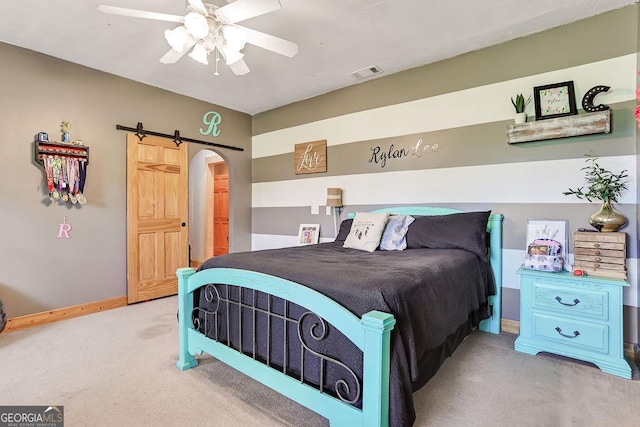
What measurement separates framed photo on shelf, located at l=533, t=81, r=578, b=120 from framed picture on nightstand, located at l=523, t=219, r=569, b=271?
34.4 inches

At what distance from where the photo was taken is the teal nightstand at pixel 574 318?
6.83ft

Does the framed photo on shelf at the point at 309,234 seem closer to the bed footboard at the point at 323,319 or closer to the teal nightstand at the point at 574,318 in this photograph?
the bed footboard at the point at 323,319

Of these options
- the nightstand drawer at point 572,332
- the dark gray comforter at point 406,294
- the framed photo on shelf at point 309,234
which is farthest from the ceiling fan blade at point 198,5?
the nightstand drawer at point 572,332

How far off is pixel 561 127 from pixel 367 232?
5.80 feet

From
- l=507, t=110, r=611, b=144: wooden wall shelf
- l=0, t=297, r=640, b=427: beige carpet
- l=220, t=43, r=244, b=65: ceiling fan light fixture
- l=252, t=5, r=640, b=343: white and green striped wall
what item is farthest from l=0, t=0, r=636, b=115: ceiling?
l=0, t=297, r=640, b=427: beige carpet

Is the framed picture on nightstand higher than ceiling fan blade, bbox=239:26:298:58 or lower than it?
lower

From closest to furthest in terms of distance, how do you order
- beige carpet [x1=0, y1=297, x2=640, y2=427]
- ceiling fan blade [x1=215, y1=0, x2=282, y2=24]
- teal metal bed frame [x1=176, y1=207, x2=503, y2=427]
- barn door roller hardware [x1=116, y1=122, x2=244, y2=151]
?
1. teal metal bed frame [x1=176, y1=207, x2=503, y2=427]
2. beige carpet [x1=0, y1=297, x2=640, y2=427]
3. ceiling fan blade [x1=215, y1=0, x2=282, y2=24]
4. barn door roller hardware [x1=116, y1=122, x2=244, y2=151]

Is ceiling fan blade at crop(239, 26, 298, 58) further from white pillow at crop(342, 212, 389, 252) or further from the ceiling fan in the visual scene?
white pillow at crop(342, 212, 389, 252)

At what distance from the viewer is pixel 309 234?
425 centimetres

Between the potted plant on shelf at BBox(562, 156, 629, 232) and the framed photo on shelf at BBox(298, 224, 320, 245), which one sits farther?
the framed photo on shelf at BBox(298, 224, 320, 245)

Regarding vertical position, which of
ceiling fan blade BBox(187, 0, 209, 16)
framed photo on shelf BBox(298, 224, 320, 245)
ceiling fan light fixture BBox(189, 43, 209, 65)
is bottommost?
framed photo on shelf BBox(298, 224, 320, 245)

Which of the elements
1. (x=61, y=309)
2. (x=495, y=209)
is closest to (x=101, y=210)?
(x=61, y=309)

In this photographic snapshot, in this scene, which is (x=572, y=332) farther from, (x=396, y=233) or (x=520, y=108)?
(x=520, y=108)

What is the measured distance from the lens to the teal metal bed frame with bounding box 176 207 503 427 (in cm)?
124
